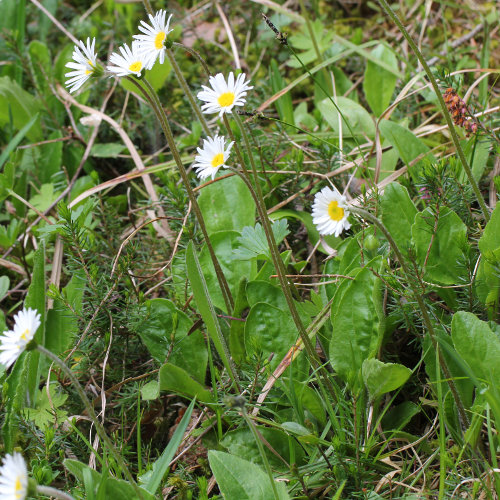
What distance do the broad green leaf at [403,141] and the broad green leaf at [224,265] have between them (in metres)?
0.73

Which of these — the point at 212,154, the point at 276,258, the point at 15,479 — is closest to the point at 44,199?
the point at 212,154

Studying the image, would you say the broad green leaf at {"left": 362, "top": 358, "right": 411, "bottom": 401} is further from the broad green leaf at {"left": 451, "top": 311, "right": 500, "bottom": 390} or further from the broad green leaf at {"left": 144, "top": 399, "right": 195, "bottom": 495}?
the broad green leaf at {"left": 144, "top": 399, "right": 195, "bottom": 495}

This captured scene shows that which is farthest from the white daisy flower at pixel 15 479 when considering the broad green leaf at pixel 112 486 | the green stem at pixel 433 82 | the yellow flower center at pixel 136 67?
the green stem at pixel 433 82

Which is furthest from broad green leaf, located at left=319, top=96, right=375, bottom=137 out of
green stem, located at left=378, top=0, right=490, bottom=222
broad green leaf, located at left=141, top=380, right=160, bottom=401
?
broad green leaf, located at left=141, top=380, right=160, bottom=401

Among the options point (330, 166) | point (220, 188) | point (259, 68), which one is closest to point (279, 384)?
point (220, 188)

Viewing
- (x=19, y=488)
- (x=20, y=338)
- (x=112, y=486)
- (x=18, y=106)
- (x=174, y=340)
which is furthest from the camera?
(x=18, y=106)

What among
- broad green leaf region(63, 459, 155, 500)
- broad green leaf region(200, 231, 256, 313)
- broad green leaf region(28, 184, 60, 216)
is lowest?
broad green leaf region(63, 459, 155, 500)

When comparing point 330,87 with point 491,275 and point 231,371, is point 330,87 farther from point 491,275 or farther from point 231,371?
point 231,371

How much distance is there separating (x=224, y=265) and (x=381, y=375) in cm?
78

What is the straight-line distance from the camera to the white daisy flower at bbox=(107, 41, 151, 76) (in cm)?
160

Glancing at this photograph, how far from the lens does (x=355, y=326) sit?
186 cm

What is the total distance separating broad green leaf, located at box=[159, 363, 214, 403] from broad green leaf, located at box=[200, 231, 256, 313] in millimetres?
376

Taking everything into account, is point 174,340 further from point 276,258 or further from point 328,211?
point 328,211

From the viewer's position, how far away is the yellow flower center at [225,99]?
5.20ft
